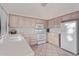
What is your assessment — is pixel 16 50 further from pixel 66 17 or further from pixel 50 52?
pixel 66 17

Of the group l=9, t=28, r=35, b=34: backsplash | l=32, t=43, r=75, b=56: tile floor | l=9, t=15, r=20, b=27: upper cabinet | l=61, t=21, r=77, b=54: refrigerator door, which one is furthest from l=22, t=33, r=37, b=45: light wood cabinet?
l=61, t=21, r=77, b=54: refrigerator door

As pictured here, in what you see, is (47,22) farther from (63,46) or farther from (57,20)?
(63,46)

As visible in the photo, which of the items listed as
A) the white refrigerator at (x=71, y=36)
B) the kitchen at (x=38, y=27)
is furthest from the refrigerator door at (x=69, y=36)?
the kitchen at (x=38, y=27)

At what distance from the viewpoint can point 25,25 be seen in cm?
338

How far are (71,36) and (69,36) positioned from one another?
3.4 inches

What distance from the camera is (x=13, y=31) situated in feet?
11.0

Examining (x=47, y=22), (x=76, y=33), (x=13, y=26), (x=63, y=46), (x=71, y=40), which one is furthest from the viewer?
(x=47, y=22)

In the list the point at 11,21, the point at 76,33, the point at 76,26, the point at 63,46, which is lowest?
the point at 63,46

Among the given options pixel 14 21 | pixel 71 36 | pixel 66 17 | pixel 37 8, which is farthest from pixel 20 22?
pixel 71 36

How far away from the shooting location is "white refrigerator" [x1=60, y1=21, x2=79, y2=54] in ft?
8.38

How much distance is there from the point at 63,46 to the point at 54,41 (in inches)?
26.4

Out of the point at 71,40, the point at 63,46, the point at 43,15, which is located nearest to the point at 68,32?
the point at 71,40

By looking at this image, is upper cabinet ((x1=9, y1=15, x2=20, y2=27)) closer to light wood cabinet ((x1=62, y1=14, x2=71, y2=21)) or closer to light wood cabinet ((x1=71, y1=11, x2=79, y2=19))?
light wood cabinet ((x1=62, y1=14, x2=71, y2=21))

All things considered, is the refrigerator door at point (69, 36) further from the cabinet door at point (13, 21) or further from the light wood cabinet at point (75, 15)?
the cabinet door at point (13, 21)
